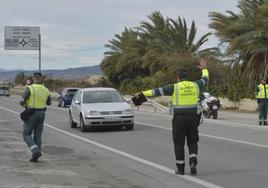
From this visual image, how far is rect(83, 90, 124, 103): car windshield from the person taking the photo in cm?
1990

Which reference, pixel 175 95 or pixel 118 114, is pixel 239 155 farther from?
pixel 118 114

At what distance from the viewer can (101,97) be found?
65.7 feet

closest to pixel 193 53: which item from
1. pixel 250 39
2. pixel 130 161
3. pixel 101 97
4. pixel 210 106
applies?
pixel 250 39

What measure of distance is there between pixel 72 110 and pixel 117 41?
151 ft

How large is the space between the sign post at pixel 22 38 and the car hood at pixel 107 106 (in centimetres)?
4715

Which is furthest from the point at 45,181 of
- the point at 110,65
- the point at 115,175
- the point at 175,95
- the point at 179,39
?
the point at 110,65

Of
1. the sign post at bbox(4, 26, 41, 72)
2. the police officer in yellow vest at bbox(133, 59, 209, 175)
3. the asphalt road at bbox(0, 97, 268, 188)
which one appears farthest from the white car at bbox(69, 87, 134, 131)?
the sign post at bbox(4, 26, 41, 72)

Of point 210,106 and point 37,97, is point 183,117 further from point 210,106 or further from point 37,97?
point 210,106

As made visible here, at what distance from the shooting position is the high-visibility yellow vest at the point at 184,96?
391 inches

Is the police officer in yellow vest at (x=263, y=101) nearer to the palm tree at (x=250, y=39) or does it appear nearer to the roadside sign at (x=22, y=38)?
the palm tree at (x=250, y=39)

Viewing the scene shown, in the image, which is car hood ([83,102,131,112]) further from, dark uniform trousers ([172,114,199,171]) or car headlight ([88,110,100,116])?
dark uniform trousers ([172,114,199,171])

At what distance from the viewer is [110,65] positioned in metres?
66.4

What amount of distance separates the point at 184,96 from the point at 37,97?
3.21 metres

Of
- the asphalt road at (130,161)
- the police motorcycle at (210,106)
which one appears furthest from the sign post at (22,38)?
the asphalt road at (130,161)
